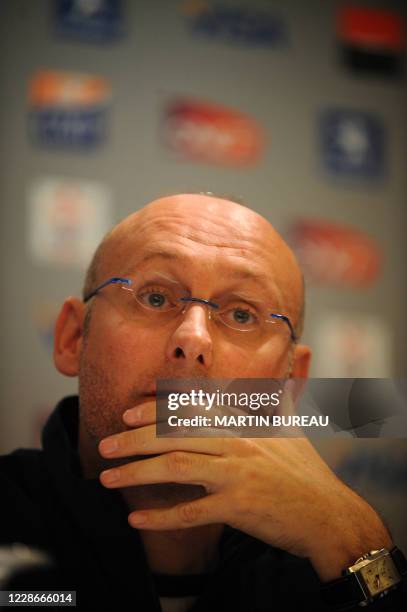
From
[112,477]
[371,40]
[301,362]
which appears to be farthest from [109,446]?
[371,40]

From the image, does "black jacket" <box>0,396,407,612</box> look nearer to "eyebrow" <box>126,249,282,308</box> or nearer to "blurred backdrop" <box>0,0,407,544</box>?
"eyebrow" <box>126,249,282,308</box>

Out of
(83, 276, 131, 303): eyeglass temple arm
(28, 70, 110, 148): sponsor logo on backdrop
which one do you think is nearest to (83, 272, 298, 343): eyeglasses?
(83, 276, 131, 303): eyeglass temple arm

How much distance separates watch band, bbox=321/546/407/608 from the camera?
0.80m

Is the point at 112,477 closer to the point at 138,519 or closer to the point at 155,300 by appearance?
the point at 138,519

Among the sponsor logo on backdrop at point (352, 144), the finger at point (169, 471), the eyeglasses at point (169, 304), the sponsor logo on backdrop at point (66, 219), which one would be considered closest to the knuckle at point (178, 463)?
the finger at point (169, 471)

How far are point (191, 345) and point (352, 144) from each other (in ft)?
5.69

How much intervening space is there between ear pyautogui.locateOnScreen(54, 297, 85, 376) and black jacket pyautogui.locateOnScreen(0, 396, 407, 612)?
122 mm

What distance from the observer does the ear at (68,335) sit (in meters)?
1.12

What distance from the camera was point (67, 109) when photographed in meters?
2.10

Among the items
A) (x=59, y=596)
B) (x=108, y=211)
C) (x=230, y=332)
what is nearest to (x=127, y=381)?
(x=230, y=332)

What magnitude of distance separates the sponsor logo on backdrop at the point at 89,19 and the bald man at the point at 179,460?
4.16ft

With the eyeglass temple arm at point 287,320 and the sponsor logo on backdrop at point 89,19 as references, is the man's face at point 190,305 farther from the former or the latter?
the sponsor logo on backdrop at point 89,19

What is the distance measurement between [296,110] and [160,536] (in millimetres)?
1772

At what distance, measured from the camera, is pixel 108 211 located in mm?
2045
